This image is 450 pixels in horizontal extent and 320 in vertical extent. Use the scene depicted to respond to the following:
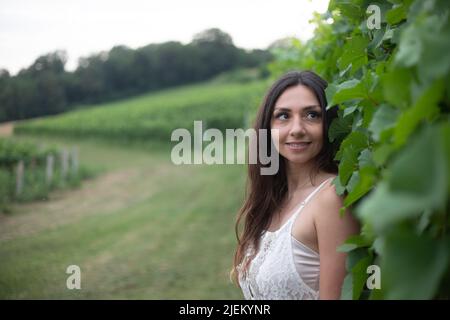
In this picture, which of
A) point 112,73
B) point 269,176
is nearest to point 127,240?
point 112,73

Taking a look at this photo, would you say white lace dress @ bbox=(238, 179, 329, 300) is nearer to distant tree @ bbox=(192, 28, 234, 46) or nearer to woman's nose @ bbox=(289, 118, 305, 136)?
woman's nose @ bbox=(289, 118, 305, 136)

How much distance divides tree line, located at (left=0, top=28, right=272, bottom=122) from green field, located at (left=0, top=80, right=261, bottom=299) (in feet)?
3.60

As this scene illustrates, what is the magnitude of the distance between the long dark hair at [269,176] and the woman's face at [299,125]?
31mm

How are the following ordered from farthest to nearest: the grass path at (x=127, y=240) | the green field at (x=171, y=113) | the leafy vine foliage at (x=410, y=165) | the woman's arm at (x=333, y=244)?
1. the green field at (x=171, y=113)
2. the grass path at (x=127, y=240)
3. the woman's arm at (x=333, y=244)
4. the leafy vine foliage at (x=410, y=165)

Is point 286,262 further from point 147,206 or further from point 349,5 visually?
point 147,206

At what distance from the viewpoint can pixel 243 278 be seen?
7.99 ft

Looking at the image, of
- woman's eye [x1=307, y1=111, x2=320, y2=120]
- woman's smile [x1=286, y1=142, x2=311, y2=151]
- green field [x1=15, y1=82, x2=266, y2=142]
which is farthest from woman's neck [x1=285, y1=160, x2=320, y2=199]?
green field [x1=15, y1=82, x2=266, y2=142]

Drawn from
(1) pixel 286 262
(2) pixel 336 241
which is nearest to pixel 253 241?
(1) pixel 286 262

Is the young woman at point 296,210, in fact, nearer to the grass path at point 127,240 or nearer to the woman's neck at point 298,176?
the woman's neck at point 298,176

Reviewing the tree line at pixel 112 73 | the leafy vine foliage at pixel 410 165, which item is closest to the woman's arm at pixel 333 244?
the leafy vine foliage at pixel 410 165

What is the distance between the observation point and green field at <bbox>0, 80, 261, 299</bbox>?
6992 mm

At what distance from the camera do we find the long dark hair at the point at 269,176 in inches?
91.4

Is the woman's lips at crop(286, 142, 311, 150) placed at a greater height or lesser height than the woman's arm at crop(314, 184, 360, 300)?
greater
